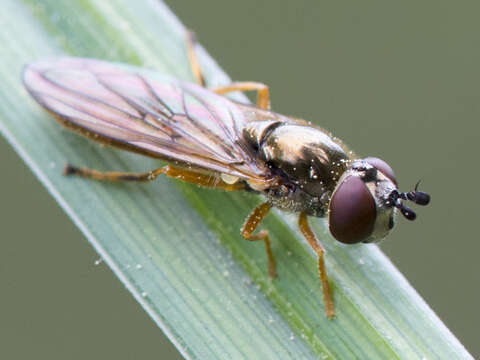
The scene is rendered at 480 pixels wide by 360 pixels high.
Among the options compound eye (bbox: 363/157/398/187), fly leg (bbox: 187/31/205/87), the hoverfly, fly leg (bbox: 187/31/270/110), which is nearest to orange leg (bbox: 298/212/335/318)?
the hoverfly

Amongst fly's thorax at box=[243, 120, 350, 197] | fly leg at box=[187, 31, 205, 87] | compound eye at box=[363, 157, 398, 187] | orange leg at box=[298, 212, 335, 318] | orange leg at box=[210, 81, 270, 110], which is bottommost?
orange leg at box=[298, 212, 335, 318]

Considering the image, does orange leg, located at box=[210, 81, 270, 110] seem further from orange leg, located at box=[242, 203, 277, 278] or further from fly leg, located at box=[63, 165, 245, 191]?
orange leg, located at box=[242, 203, 277, 278]

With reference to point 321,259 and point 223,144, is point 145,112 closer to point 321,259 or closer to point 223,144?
point 223,144

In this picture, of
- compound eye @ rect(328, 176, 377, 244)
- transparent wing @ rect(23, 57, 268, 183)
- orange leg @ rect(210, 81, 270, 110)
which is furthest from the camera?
orange leg @ rect(210, 81, 270, 110)

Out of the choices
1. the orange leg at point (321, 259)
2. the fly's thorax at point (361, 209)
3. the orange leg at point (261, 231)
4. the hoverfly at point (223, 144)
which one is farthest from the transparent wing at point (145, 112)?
the fly's thorax at point (361, 209)

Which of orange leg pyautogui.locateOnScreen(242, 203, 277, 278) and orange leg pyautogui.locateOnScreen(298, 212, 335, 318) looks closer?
orange leg pyautogui.locateOnScreen(298, 212, 335, 318)

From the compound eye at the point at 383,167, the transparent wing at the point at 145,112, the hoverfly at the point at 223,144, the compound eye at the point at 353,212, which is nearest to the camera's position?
the compound eye at the point at 353,212

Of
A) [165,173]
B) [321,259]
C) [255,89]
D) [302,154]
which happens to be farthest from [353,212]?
[255,89]

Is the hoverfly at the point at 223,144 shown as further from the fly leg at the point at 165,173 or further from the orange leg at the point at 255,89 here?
the orange leg at the point at 255,89
